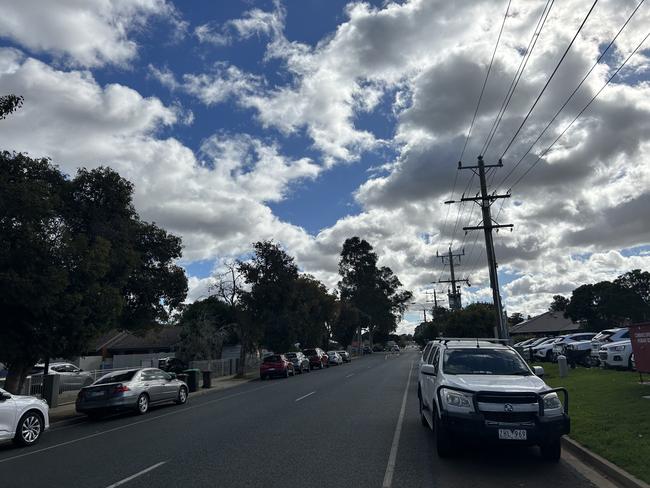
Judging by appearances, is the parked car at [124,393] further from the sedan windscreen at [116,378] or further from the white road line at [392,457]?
the white road line at [392,457]

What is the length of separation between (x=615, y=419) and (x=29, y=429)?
11.8 metres

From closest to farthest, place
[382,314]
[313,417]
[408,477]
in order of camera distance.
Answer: [408,477] → [313,417] → [382,314]

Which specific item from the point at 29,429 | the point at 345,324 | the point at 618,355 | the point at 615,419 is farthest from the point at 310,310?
the point at 615,419

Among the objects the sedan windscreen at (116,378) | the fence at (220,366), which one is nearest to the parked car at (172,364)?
the fence at (220,366)

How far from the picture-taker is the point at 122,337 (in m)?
57.8

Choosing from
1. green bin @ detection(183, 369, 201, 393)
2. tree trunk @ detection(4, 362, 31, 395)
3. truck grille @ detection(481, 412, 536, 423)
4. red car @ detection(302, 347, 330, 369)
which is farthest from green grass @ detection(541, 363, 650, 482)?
red car @ detection(302, 347, 330, 369)

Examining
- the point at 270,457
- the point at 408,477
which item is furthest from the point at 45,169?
the point at 408,477

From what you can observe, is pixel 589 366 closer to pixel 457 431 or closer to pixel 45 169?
pixel 457 431

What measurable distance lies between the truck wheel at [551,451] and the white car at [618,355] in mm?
12889

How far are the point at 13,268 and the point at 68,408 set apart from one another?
22.5ft

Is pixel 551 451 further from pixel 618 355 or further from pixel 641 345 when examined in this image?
pixel 618 355

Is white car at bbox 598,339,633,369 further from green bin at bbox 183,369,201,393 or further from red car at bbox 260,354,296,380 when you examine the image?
red car at bbox 260,354,296,380

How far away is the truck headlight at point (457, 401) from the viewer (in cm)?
792

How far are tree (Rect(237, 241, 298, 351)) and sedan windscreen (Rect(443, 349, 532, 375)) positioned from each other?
28.2 meters
